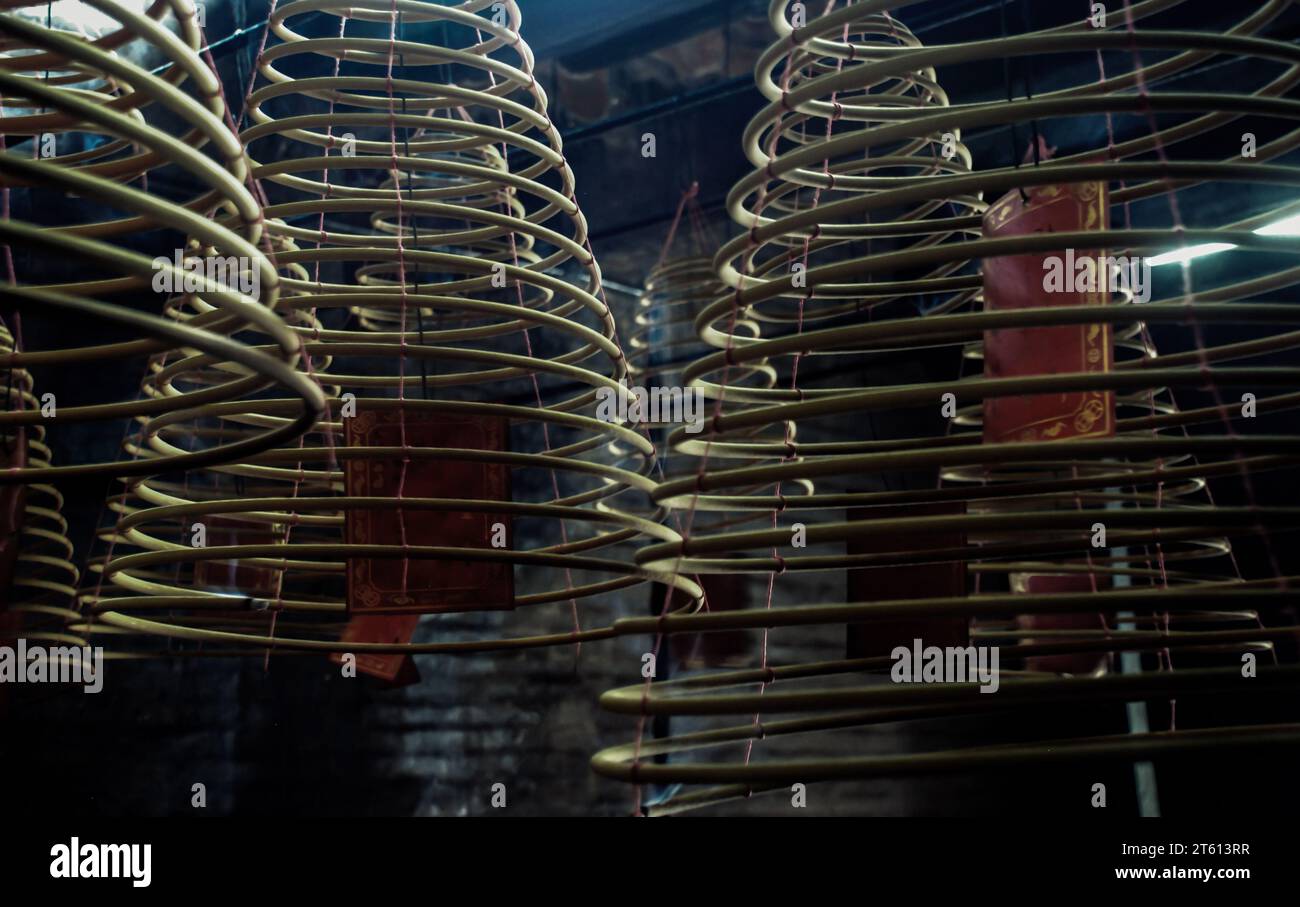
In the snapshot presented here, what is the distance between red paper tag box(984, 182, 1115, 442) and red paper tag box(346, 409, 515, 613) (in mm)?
579

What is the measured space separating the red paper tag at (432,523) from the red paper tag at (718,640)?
137 cm

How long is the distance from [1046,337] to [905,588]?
51 centimetres

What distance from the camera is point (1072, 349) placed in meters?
1.20

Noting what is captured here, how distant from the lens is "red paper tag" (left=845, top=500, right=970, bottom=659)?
5.19 ft

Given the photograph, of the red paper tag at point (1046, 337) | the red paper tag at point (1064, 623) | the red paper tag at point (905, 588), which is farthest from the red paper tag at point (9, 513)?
the red paper tag at point (1064, 623)

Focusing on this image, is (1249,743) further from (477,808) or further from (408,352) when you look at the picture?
(477,808)

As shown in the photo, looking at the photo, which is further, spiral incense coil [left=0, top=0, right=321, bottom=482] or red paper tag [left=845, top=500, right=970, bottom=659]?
red paper tag [left=845, top=500, right=970, bottom=659]

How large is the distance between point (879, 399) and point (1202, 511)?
0.29m

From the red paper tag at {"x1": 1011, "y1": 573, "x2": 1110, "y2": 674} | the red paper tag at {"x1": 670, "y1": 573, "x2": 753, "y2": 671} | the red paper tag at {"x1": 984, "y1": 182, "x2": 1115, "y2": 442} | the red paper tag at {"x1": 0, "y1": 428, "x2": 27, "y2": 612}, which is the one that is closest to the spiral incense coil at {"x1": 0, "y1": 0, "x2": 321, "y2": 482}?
the red paper tag at {"x1": 984, "y1": 182, "x2": 1115, "y2": 442}

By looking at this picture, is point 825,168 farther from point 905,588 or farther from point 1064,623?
point 1064,623

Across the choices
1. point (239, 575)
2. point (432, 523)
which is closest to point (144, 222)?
point (432, 523)

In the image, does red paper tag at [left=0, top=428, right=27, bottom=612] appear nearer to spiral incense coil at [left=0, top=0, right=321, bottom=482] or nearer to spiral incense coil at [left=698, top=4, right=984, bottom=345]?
spiral incense coil at [left=0, top=0, right=321, bottom=482]

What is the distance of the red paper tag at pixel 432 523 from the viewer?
1478 millimetres
